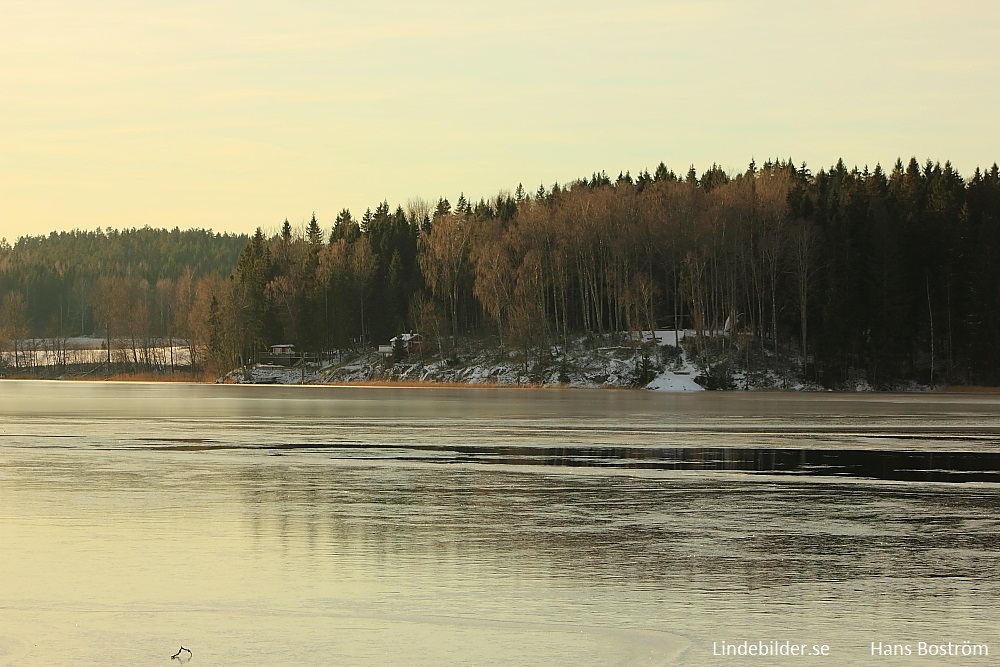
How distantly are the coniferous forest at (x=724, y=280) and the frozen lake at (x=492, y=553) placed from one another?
6810 cm

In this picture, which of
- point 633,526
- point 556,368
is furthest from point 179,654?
point 556,368

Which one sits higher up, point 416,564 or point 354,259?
point 354,259

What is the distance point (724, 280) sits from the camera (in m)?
103

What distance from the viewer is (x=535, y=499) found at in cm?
2052

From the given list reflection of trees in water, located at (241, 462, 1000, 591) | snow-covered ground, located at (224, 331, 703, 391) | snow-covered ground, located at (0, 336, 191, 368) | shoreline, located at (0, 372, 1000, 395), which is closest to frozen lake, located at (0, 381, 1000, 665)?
reflection of trees in water, located at (241, 462, 1000, 591)

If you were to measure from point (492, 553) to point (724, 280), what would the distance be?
298 feet

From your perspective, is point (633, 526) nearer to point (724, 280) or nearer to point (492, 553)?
point (492, 553)

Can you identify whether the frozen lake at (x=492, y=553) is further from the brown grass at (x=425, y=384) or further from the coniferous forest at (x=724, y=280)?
the brown grass at (x=425, y=384)

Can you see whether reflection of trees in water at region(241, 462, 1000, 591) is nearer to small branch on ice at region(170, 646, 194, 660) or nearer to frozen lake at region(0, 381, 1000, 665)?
frozen lake at region(0, 381, 1000, 665)

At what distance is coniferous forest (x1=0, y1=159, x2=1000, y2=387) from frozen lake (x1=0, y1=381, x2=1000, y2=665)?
6810 cm

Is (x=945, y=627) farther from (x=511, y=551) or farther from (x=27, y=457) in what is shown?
(x=27, y=457)

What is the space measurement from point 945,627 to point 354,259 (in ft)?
424

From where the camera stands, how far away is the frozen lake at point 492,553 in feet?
34.1

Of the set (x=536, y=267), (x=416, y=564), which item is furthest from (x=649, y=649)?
(x=536, y=267)
